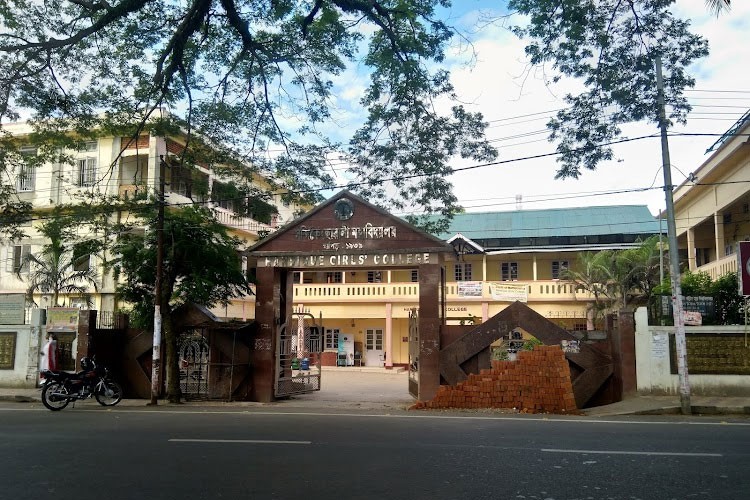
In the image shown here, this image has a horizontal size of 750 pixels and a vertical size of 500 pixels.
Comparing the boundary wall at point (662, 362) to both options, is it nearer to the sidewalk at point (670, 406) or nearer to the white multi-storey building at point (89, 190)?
the sidewalk at point (670, 406)

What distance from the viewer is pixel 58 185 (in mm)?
25578

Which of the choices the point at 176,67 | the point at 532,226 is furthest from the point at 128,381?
the point at 532,226

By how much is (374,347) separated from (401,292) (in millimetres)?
3987

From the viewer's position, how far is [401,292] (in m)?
34.7

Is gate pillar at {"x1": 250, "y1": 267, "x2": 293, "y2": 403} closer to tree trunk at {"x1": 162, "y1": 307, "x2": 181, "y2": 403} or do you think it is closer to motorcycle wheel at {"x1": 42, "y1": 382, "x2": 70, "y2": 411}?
tree trunk at {"x1": 162, "y1": 307, "x2": 181, "y2": 403}

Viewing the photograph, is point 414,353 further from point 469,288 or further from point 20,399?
point 469,288

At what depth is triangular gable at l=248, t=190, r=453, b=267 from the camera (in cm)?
1648

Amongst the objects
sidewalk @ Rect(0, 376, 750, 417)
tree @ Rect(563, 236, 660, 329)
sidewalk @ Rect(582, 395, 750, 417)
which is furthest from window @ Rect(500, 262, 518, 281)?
sidewalk @ Rect(582, 395, 750, 417)

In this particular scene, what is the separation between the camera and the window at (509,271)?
3622 centimetres

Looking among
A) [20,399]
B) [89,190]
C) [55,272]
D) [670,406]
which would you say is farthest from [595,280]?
[20,399]

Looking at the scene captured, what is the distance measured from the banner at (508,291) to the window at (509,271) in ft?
9.89

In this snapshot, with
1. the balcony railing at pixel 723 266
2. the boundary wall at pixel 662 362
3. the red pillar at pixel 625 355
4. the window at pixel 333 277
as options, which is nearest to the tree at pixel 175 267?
the red pillar at pixel 625 355

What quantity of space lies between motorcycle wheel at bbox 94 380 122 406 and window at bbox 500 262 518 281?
24451 mm

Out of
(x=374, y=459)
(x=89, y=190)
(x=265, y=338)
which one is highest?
(x=89, y=190)
